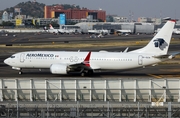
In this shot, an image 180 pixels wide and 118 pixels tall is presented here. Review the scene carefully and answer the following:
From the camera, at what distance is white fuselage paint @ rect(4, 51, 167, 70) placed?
5584 centimetres

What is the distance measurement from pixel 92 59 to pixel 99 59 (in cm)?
97

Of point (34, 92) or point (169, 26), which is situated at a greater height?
point (169, 26)

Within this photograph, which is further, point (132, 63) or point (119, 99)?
point (132, 63)

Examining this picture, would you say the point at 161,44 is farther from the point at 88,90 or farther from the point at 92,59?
the point at 88,90

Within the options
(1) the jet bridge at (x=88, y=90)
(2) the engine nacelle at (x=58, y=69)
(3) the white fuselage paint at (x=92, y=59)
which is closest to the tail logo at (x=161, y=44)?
(3) the white fuselage paint at (x=92, y=59)

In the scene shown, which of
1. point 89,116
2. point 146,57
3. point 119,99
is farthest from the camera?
point 146,57

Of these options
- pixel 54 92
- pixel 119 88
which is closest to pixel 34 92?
pixel 54 92

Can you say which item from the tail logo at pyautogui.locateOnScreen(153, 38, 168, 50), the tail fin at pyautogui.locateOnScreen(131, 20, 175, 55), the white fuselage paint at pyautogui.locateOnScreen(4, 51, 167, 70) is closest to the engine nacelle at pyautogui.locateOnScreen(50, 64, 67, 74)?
the white fuselage paint at pyautogui.locateOnScreen(4, 51, 167, 70)

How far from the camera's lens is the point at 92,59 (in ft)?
187

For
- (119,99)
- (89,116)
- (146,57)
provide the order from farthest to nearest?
(146,57) < (119,99) < (89,116)

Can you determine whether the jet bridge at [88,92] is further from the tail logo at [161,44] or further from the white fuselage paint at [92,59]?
the tail logo at [161,44]

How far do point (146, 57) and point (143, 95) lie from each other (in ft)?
83.4

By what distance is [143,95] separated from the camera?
101 ft

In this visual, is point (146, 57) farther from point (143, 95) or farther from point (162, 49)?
point (143, 95)
